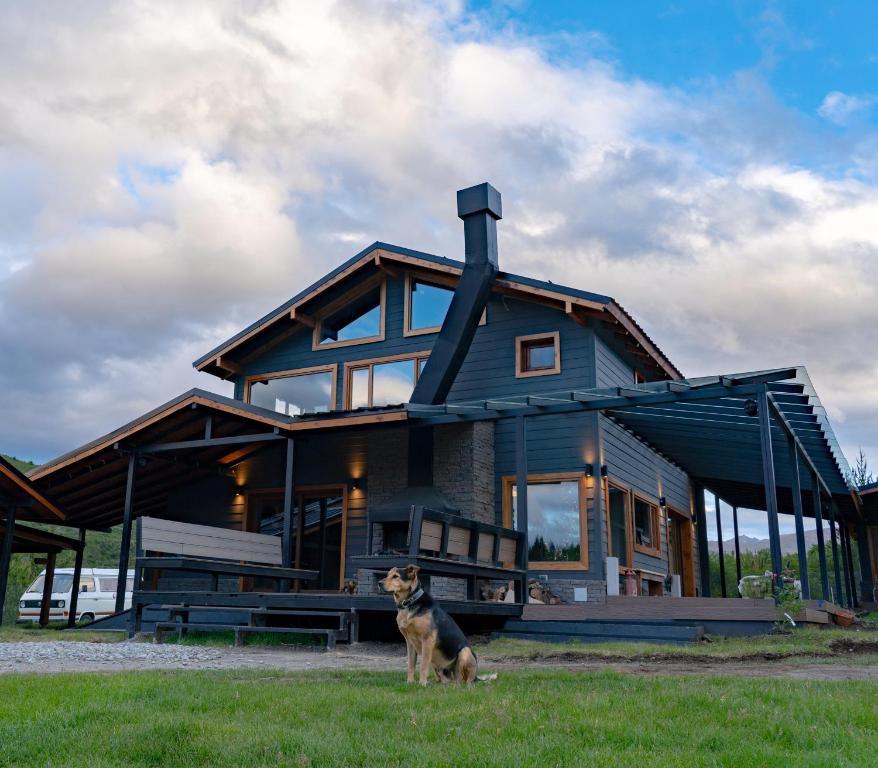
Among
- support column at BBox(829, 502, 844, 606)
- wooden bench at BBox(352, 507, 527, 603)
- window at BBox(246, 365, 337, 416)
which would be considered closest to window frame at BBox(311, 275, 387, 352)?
window at BBox(246, 365, 337, 416)

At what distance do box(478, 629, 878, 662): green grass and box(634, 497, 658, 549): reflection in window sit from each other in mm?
6411

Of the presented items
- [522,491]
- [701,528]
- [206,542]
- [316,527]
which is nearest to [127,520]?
[206,542]

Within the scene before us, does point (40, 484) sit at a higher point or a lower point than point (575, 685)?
higher

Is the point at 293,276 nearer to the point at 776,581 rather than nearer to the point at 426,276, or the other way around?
the point at 426,276

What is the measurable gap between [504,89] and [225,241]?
8.85 m

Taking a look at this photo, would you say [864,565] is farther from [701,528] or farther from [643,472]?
[643,472]

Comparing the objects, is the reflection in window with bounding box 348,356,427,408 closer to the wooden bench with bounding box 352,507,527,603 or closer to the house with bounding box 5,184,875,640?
the house with bounding box 5,184,875,640

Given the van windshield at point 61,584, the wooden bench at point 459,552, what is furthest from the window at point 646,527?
the van windshield at point 61,584

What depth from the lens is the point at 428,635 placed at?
6.00 metres

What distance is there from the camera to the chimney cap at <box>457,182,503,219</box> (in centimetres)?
1552

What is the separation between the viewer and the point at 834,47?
1458cm

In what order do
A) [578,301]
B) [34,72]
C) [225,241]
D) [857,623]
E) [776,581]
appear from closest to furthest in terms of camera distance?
1. [776,581]
2. [857,623]
3. [578,301]
4. [34,72]
5. [225,241]

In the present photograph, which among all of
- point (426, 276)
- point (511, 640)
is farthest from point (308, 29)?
point (511, 640)

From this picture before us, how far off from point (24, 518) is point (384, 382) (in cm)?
709
